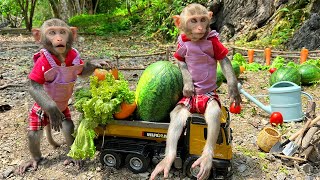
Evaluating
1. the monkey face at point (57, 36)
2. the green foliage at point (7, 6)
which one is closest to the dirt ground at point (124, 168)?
the monkey face at point (57, 36)

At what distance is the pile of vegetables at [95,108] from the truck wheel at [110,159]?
0.52ft

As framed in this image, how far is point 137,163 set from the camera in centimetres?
398

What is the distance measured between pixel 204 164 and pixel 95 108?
1194 millimetres

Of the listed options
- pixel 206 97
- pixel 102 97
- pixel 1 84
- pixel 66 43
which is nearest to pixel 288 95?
pixel 206 97

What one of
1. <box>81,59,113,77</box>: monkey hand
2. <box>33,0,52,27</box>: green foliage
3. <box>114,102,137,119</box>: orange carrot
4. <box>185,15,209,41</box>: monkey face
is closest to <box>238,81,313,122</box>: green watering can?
<box>185,15,209,41</box>: monkey face

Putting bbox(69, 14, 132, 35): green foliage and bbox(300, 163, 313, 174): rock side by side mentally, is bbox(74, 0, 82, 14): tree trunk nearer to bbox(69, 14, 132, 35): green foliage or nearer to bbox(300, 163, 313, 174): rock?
bbox(69, 14, 132, 35): green foliage

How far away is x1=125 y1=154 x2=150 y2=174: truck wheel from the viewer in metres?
3.91

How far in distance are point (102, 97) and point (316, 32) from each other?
28.3ft

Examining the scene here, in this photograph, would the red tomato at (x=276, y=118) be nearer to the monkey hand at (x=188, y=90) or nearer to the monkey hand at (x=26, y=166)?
the monkey hand at (x=188, y=90)

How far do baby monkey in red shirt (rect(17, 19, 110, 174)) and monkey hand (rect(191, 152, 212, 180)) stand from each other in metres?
1.41

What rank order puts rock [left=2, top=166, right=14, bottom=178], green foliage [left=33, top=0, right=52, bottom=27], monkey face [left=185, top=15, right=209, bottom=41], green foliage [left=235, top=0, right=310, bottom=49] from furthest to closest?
1. green foliage [left=33, top=0, right=52, bottom=27]
2. green foliage [left=235, top=0, right=310, bottom=49]
3. rock [left=2, top=166, right=14, bottom=178]
4. monkey face [left=185, top=15, right=209, bottom=41]

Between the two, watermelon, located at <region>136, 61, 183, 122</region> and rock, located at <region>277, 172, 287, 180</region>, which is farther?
rock, located at <region>277, 172, 287, 180</region>

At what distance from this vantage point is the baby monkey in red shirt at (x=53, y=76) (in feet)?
12.4

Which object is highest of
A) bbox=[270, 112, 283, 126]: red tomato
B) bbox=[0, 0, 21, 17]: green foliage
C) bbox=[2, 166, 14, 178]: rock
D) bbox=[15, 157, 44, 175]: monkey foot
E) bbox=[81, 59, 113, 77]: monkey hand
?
bbox=[0, 0, 21, 17]: green foliage
